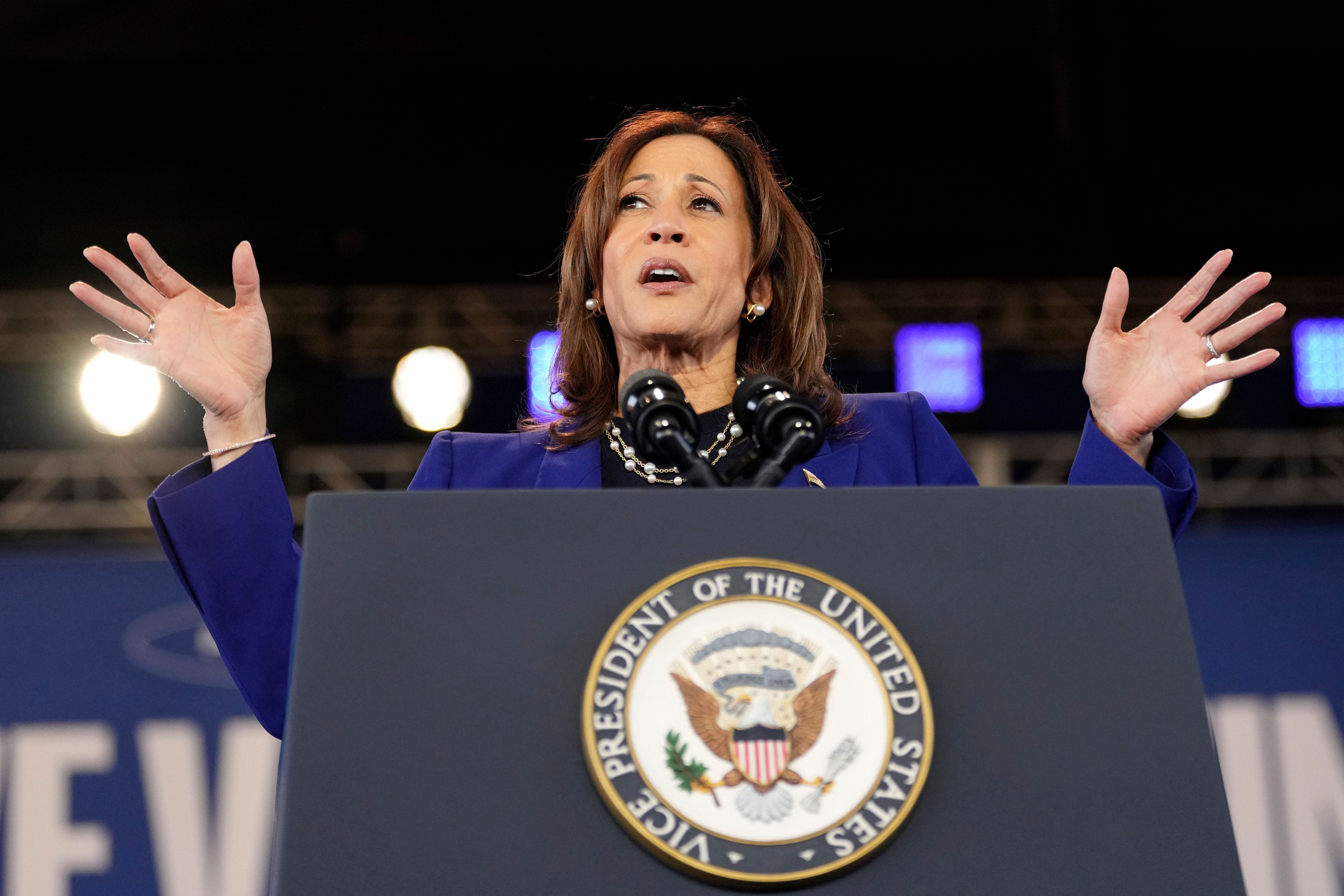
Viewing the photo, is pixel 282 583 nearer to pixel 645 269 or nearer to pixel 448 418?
pixel 645 269

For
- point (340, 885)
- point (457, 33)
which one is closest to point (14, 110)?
point (457, 33)

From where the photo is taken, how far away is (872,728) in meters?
0.83

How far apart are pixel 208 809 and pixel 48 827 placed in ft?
1.50

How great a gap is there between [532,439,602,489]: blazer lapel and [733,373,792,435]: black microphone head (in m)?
0.38

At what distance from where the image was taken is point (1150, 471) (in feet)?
4.11

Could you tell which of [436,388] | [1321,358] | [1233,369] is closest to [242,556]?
[1233,369]

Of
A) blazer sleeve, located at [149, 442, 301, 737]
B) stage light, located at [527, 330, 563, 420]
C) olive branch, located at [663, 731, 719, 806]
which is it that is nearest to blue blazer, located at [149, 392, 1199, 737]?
blazer sleeve, located at [149, 442, 301, 737]

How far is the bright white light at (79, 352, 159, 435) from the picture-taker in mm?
5969

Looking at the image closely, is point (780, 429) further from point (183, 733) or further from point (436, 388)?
point (436, 388)

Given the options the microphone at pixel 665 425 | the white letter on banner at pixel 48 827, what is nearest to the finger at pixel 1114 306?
the microphone at pixel 665 425

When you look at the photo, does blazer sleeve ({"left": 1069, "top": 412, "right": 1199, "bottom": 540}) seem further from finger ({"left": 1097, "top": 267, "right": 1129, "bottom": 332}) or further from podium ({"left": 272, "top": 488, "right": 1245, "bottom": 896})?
podium ({"left": 272, "top": 488, "right": 1245, "bottom": 896})

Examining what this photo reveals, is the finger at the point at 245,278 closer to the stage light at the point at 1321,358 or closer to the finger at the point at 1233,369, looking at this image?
the finger at the point at 1233,369

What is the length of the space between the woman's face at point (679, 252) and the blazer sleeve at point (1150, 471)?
1.63 feet

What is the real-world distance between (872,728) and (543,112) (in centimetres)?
614
